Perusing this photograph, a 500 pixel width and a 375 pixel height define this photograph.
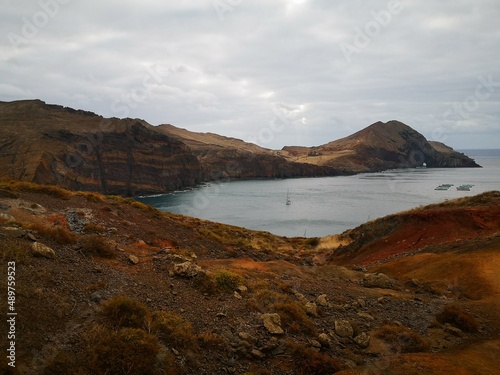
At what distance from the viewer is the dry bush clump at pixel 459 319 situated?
11.5 meters

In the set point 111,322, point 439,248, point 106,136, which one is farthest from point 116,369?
point 106,136

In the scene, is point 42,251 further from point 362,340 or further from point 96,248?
point 362,340

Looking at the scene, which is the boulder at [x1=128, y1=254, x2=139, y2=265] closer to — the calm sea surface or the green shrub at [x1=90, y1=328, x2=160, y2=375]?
the green shrub at [x1=90, y1=328, x2=160, y2=375]

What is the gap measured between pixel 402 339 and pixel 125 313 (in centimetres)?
792

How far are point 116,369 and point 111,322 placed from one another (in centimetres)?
157

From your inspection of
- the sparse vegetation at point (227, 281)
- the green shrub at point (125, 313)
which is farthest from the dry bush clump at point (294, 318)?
the green shrub at point (125, 313)

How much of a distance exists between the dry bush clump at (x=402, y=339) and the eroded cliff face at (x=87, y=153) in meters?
89.3

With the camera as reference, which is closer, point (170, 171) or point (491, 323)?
point (491, 323)

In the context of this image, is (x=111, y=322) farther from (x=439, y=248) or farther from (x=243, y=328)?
(x=439, y=248)

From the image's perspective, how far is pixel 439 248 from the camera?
23875mm

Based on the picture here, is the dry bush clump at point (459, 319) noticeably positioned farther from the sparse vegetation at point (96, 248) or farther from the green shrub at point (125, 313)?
the sparse vegetation at point (96, 248)

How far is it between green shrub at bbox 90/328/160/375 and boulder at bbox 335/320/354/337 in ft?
18.5

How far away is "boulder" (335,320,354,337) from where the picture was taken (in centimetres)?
1003

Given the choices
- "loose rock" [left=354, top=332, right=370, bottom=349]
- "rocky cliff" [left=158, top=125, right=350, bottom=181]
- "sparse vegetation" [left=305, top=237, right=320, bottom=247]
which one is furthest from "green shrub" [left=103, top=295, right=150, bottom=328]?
"rocky cliff" [left=158, top=125, right=350, bottom=181]
